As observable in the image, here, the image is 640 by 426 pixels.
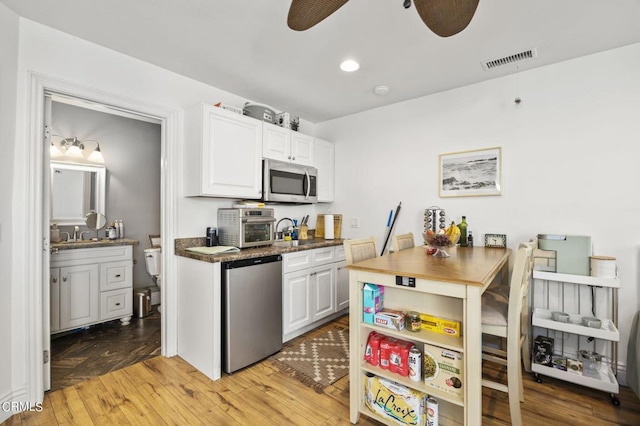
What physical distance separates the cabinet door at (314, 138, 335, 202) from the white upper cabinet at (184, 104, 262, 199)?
944mm

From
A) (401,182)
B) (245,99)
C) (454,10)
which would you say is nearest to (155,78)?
(245,99)

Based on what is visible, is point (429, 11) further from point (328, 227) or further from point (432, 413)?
point (328, 227)

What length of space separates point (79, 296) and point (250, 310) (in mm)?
1929

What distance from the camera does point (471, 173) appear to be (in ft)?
9.09

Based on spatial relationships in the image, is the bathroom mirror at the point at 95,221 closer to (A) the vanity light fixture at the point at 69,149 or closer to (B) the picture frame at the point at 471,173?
(A) the vanity light fixture at the point at 69,149

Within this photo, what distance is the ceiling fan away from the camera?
1174mm

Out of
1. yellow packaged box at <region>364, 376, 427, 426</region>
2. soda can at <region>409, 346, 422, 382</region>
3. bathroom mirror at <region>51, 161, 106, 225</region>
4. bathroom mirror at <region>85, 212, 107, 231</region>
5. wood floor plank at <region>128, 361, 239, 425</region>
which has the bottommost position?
wood floor plank at <region>128, 361, 239, 425</region>

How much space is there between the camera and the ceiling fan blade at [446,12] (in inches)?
45.8

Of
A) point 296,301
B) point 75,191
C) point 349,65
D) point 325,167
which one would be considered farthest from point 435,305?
point 75,191

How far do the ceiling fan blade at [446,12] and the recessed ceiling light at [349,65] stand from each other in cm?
109

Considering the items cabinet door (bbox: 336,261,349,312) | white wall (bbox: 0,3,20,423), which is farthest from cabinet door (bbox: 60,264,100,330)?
cabinet door (bbox: 336,261,349,312)

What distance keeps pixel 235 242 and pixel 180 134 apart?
1082mm

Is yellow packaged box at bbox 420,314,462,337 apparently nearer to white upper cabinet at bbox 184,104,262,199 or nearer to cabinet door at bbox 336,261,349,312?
cabinet door at bbox 336,261,349,312

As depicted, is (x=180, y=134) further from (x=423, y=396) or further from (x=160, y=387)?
(x=423, y=396)
